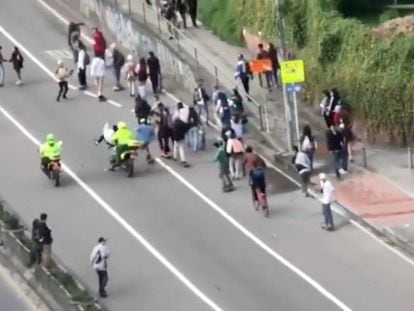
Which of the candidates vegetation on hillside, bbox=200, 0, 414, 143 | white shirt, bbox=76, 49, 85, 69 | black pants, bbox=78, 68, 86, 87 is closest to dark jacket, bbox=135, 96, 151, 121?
white shirt, bbox=76, 49, 85, 69

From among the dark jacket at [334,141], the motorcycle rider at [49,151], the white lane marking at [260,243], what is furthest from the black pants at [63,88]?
the dark jacket at [334,141]

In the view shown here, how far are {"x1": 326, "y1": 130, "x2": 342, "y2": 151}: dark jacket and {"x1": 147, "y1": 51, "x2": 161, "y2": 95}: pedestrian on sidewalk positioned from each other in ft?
25.6

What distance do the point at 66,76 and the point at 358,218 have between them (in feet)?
39.2

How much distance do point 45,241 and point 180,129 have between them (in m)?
7.24

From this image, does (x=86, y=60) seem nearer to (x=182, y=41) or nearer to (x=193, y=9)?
(x=182, y=41)

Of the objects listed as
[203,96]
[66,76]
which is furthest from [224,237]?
[66,76]

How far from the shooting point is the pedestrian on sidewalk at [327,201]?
1363 inches

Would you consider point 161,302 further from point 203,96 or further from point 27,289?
point 203,96

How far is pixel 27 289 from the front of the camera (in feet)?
111

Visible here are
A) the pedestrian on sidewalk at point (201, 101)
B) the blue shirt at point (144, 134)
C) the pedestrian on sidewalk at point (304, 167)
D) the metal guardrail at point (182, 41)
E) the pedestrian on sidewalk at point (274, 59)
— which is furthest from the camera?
the pedestrian on sidewalk at point (274, 59)

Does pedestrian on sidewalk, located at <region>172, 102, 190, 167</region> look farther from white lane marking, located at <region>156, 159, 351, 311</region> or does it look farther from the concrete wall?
the concrete wall

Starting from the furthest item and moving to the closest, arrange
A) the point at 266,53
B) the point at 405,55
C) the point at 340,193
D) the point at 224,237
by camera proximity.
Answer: the point at 266,53 → the point at 405,55 → the point at 340,193 → the point at 224,237

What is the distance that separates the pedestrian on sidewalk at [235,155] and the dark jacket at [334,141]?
2082 mm

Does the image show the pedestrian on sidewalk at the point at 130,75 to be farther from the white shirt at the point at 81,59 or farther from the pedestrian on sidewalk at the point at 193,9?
the pedestrian on sidewalk at the point at 193,9
